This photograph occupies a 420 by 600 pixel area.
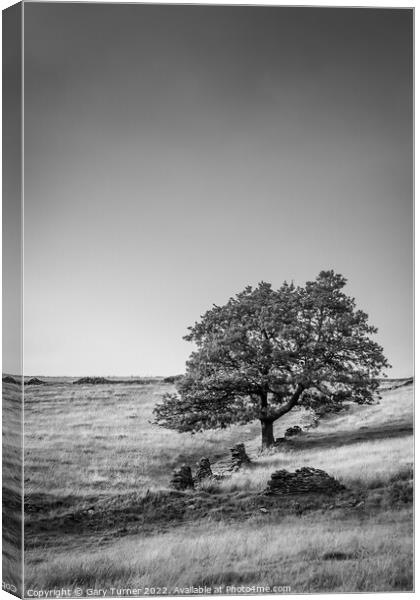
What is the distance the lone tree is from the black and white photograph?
0.11 feet

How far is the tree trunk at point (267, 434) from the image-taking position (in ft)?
48.3

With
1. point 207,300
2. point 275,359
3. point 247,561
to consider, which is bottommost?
point 247,561

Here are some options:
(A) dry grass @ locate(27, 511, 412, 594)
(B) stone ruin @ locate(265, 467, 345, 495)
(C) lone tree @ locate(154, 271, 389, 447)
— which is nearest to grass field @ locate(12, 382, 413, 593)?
(A) dry grass @ locate(27, 511, 412, 594)

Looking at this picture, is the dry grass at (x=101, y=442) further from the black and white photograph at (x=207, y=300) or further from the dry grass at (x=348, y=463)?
the dry grass at (x=348, y=463)

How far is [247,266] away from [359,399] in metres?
2.99

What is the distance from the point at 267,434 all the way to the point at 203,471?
125 cm

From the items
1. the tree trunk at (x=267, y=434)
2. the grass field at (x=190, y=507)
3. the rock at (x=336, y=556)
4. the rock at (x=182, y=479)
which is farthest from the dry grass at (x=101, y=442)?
the rock at (x=336, y=556)

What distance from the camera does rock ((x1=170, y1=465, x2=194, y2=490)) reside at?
47.1 feet

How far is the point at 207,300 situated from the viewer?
14641 millimetres

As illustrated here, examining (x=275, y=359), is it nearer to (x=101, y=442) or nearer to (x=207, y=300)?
(x=207, y=300)

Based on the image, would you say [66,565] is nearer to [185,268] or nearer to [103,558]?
[103,558]

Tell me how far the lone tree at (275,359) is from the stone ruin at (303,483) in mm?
654

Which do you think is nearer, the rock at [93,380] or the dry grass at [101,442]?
the dry grass at [101,442]

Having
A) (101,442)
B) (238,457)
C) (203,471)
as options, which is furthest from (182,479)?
(101,442)
